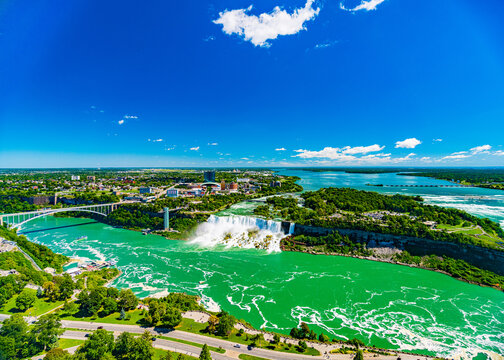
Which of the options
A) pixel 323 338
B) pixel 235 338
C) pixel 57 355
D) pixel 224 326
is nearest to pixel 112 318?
pixel 57 355

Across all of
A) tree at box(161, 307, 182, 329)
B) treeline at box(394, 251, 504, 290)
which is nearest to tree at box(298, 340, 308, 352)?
tree at box(161, 307, 182, 329)

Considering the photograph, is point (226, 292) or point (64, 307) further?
point (226, 292)

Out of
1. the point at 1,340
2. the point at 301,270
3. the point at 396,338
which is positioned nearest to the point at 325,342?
the point at 396,338

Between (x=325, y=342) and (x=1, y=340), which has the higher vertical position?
(x=1, y=340)

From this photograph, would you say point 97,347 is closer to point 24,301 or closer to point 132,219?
point 24,301

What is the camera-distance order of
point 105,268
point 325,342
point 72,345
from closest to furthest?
point 72,345, point 325,342, point 105,268

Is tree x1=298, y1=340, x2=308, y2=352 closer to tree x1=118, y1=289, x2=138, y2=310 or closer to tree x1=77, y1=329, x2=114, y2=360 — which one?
tree x1=77, y1=329, x2=114, y2=360

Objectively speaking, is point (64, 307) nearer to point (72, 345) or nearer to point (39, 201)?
point (72, 345)
